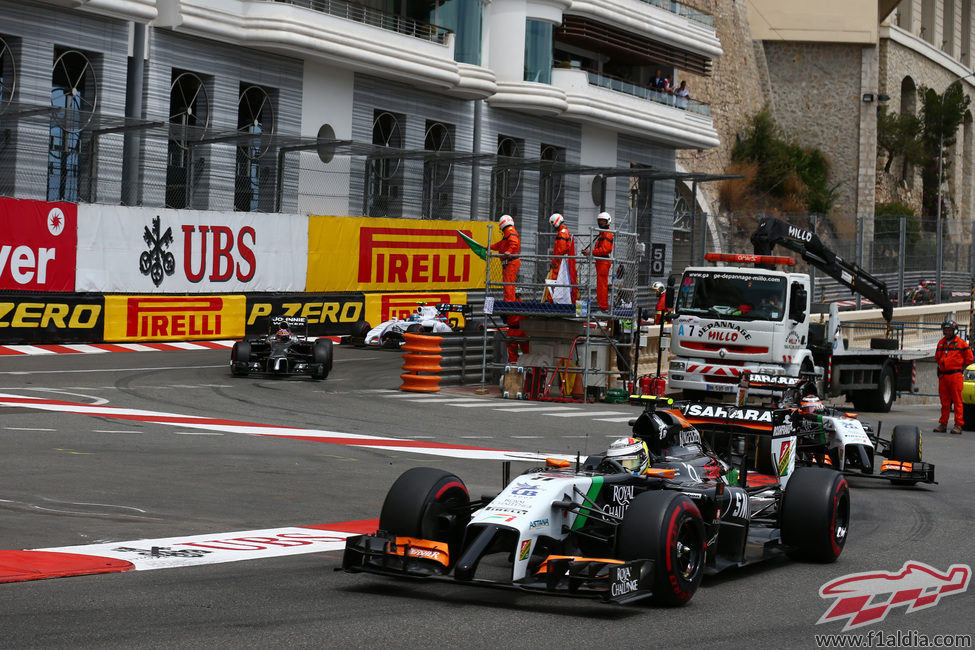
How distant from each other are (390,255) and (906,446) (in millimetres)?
21405

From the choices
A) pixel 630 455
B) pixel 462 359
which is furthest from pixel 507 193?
pixel 630 455

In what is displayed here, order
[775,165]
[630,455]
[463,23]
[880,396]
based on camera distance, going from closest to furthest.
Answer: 1. [630,455]
2. [880,396]
3. [463,23]
4. [775,165]

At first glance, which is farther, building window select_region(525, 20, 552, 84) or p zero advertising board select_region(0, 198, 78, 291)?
building window select_region(525, 20, 552, 84)

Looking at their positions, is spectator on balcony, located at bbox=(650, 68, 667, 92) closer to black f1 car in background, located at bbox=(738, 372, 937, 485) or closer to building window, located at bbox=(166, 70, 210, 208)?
building window, located at bbox=(166, 70, 210, 208)

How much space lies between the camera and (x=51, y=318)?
81.2 ft

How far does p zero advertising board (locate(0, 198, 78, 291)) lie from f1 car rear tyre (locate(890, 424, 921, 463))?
54.8 feet

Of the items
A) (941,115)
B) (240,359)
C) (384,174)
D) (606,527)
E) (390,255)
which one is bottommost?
(606,527)

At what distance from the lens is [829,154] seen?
→ 64.2 meters

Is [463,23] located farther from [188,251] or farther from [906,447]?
[906,447]

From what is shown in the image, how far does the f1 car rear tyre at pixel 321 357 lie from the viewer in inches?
868

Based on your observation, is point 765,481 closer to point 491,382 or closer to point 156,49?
point 491,382

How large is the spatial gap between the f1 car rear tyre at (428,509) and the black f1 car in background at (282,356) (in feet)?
45.6

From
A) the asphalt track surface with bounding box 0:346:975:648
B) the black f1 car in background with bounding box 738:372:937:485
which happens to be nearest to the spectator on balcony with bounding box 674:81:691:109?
the asphalt track surface with bounding box 0:346:975:648

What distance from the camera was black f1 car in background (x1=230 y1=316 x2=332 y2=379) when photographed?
21.8 metres
